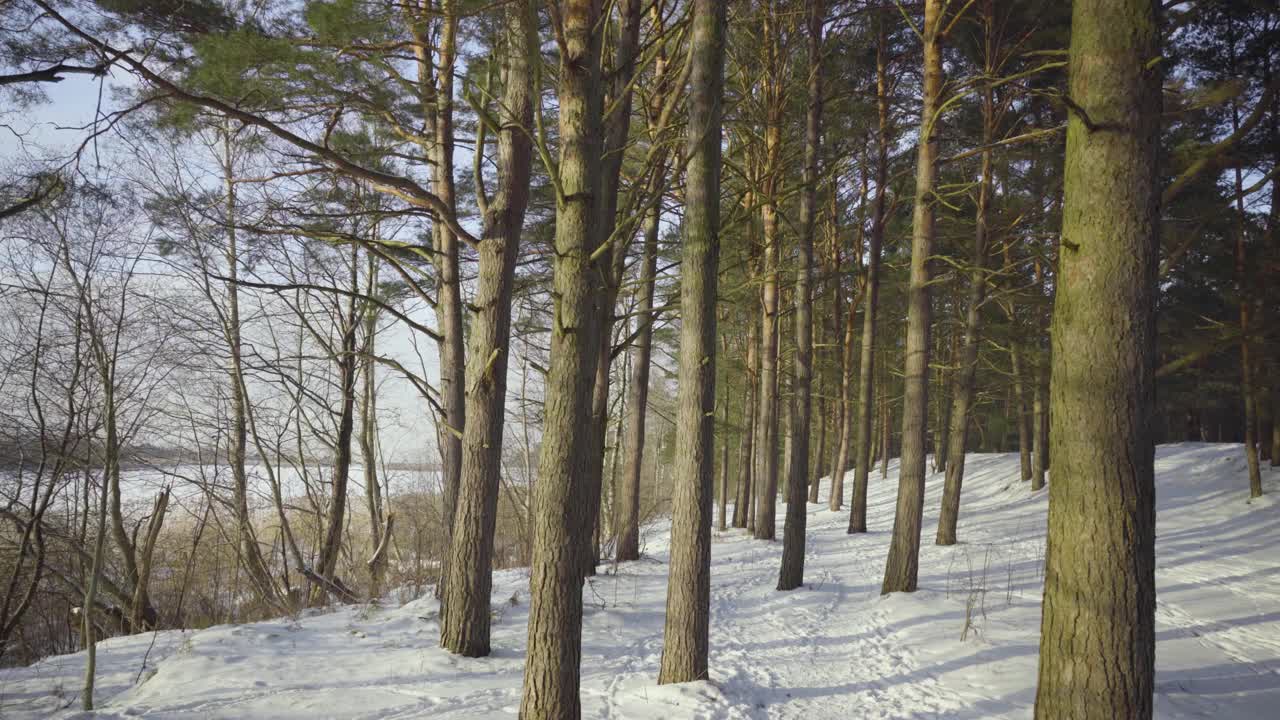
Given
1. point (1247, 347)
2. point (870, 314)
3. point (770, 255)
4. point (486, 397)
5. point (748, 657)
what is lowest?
point (748, 657)

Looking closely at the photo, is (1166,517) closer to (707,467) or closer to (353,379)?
(707,467)

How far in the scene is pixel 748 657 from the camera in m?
5.64

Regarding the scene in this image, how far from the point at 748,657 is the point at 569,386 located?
11.5ft

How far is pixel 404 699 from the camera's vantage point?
14.1ft

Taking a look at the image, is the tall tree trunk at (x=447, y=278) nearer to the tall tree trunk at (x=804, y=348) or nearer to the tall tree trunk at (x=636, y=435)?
the tall tree trunk at (x=636, y=435)

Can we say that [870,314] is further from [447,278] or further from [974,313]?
[447,278]

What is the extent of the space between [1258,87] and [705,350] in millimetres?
→ 14722

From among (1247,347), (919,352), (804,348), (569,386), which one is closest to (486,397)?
(569,386)

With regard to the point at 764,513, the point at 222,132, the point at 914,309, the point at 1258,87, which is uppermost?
the point at 1258,87

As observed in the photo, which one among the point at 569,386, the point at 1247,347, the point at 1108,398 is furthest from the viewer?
the point at 1247,347

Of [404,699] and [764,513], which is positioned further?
[764,513]

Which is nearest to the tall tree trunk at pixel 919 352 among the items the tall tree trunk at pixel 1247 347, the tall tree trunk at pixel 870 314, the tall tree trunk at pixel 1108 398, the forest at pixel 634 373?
the forest at pixel 634 373

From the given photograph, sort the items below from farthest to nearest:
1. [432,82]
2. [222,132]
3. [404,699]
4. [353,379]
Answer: [353,379] < [432,82] < [222,132] < [404,699]

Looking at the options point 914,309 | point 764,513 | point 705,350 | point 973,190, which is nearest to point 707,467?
point 705,350
